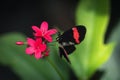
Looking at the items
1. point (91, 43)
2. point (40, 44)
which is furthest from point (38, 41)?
point (91, 43)

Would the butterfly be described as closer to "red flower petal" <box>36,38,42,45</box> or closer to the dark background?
"red flower petal" <box>36,38,42,45</box>

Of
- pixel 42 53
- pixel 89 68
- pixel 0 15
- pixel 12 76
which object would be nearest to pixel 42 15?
pixel 0 15

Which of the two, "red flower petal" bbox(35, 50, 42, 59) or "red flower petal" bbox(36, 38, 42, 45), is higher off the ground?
"red flower petal" bbox(36, 38, 42, 45)

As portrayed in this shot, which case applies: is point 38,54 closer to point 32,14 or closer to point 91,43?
point 91,43

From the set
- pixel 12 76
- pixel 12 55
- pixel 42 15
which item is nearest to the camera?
pixel 12 55

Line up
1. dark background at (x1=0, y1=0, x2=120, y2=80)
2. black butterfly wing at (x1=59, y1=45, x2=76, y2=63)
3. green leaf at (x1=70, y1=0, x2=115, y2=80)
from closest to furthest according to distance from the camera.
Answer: black butterfly wing at (x1=59, y1=45, x2=76, y2=63) → green leaf at (x1=70, y1=0, x2=115, y2=80) → dark background at (x1=0, y1=0, x2=120, y2=80)

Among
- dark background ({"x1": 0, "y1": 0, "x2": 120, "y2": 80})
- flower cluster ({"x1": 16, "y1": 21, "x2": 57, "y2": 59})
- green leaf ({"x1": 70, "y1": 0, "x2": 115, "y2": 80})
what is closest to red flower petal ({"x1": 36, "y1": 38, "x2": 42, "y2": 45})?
flower cluster ({"x1": 16, "y1": 21, "x2": 57, "y2": 59})

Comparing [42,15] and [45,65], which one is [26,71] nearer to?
[45,65]
